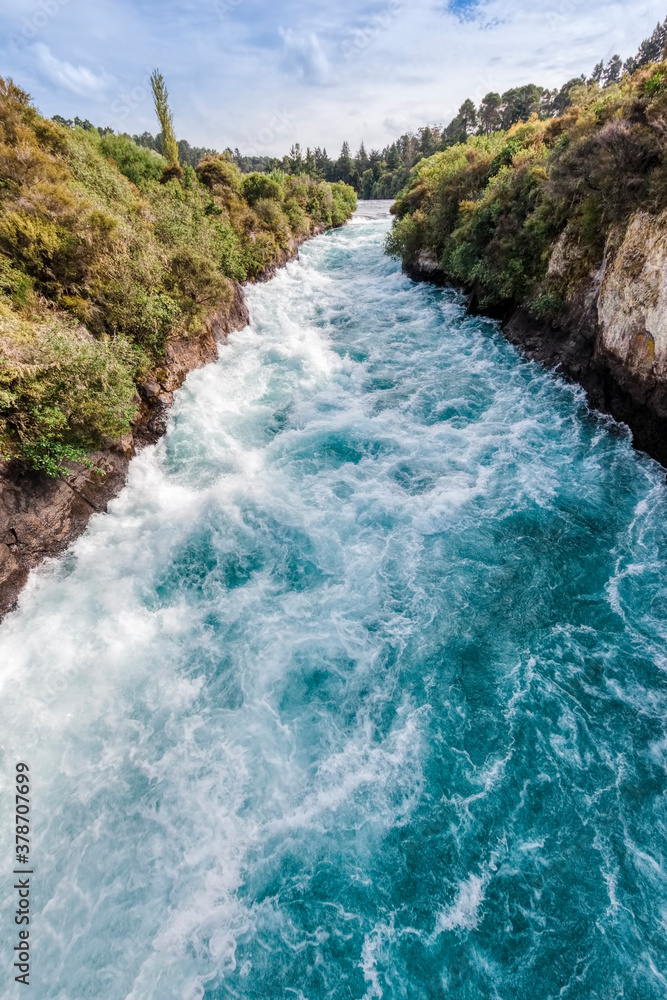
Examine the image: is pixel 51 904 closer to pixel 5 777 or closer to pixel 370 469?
pixel 5 777

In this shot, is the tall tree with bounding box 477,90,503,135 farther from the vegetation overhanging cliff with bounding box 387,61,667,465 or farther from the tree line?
the vegetation overhanging cliff with bounding box 387,61,667,465

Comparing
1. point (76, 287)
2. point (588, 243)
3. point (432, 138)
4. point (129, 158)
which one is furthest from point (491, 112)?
point (76, 287)

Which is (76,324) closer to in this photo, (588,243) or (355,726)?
(355,726)

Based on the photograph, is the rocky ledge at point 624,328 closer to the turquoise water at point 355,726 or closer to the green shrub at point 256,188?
the turquoise water at point 355,726

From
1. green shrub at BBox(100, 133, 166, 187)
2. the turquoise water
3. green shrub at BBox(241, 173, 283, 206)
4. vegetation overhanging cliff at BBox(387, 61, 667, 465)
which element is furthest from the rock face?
green shrub at BBox(241, 173, 283, 206)

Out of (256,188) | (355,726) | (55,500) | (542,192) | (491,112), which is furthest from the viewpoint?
(491,112)

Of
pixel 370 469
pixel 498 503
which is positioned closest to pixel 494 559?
pixel 498 503

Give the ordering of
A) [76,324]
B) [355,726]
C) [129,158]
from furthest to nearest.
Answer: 1. [129,158]
2. [76,324]
3. [355,726]
